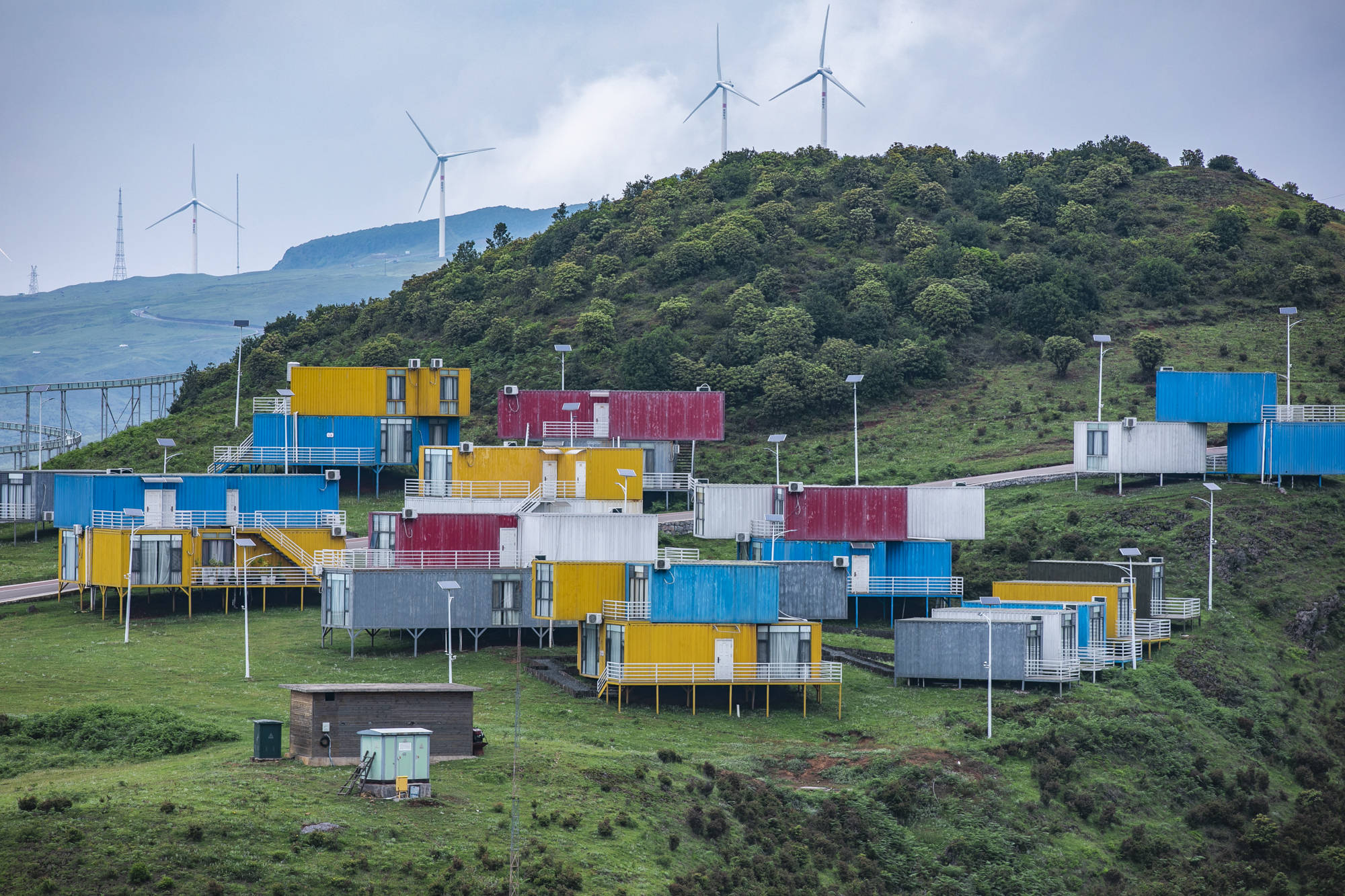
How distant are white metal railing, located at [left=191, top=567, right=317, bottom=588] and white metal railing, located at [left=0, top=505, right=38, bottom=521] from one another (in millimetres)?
21681

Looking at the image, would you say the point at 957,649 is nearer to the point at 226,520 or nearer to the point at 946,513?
the point at 946,513

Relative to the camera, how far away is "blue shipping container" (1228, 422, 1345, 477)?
99.2 m

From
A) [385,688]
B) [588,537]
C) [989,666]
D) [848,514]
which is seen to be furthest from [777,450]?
[385,688]

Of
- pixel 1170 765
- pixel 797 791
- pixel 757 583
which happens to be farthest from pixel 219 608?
pixel 1170 765

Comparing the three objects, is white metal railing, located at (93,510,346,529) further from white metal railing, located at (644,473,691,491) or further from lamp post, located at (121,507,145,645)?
white metal railing, located at (644,473,691,491)

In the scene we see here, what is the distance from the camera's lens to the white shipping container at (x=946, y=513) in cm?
8919

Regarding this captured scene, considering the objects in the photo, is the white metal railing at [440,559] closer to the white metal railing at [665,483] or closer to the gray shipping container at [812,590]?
the gray shipping container at [812,590]

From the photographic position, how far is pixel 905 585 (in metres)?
86.8

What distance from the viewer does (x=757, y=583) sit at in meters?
69.4

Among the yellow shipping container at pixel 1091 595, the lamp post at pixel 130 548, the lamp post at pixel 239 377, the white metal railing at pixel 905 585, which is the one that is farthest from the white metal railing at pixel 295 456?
the yellow shipping container at pixel 1091 595

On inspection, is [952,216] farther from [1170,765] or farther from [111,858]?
[111,858]

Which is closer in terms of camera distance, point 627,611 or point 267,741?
point 267,741

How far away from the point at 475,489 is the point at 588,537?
11.1 metres

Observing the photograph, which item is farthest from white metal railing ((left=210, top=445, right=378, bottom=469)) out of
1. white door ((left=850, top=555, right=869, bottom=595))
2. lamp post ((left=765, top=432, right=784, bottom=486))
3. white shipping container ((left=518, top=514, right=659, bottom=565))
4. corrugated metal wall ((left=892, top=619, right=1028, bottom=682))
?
corrugated metal wall ((left=892, top=619, right=1028, bottom=682))
